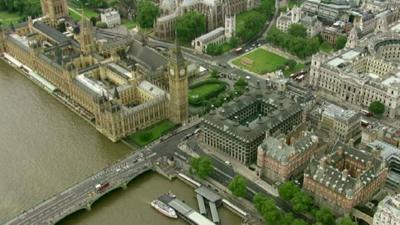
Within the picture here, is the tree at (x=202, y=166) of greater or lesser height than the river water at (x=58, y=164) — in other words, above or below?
above

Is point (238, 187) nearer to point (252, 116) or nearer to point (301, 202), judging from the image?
point (301, 202)

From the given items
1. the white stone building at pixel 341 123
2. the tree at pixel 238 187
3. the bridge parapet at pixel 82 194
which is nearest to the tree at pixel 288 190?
the tree at pixel 238 187

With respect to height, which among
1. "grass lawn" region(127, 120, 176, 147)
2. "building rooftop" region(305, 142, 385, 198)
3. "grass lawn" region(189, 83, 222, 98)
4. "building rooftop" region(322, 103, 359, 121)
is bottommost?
"grass lawn" region(127, 120, 176, 147)

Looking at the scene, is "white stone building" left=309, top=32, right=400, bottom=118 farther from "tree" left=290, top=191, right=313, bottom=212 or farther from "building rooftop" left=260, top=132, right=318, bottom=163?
"tree" left=290, top=191, right=313, bottom=212

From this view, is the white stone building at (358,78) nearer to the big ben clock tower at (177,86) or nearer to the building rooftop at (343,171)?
the building rooftop at (343,171)

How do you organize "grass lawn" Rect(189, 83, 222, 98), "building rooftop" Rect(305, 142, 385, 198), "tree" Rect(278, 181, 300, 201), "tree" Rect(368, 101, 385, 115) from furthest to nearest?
"grass lawn" Rect(189, 83, 222, 98)
"tree" Rect(368, 101, 385, 115)
"tree" Rect(278, 181, 300, 201)
"building rooftop" Rect(305, 142, 385, 198)

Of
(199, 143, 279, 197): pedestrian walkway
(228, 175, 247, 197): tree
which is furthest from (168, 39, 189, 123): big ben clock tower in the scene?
(228, 175, 247, 197): tree

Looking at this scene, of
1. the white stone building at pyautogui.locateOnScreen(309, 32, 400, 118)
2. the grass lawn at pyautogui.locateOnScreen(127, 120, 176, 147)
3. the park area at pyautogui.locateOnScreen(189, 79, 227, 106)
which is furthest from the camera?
the park area at pyautogui.locateOnScreen(189, 79, 227, 106)

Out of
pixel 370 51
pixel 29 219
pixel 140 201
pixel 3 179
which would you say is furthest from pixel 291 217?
pixel 370 51
